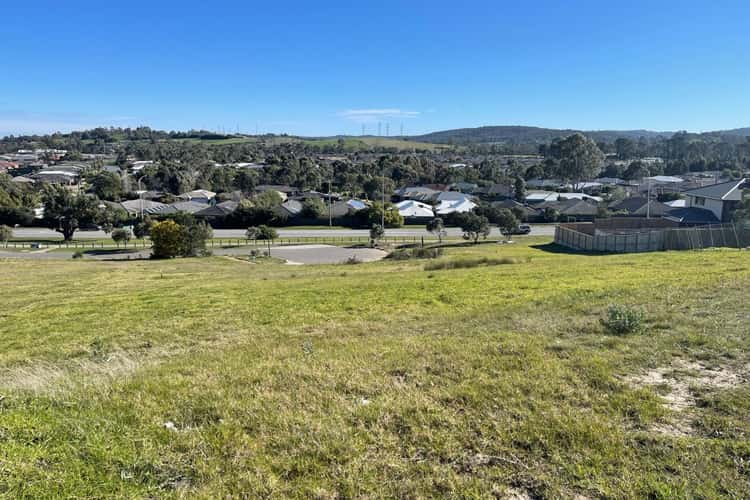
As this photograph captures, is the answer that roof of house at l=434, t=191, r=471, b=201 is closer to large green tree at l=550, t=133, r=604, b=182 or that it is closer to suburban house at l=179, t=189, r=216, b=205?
suburban house at l=179, t=189, r=216, b=205

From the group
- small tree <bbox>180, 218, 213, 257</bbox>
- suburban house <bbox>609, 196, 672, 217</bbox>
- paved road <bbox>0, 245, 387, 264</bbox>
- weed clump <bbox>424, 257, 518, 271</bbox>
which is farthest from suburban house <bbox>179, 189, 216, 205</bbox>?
weed clump <bbox>424, 257, 518, 271</bbox>

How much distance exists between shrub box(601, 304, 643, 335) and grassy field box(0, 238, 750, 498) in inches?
6.2

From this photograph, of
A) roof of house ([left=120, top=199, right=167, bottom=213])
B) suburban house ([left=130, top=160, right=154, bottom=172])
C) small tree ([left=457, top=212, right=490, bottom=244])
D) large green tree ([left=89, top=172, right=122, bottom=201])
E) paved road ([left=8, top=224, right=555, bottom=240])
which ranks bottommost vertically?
paved road ([left=8, top=224, right=555, bottom=240])

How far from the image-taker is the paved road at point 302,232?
5737 centimetres

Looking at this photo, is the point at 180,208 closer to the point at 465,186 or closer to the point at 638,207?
the point at 465,186

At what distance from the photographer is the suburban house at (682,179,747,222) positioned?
43219 millimetres

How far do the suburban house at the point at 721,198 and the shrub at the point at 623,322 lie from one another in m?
43.4

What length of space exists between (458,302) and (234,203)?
63026 millimetres

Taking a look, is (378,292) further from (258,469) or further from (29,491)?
(29,491)

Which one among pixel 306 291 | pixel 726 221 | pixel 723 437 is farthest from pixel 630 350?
pixel 726 221

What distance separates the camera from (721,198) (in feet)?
144

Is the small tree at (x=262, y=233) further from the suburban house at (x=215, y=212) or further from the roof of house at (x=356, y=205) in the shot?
the roof of house at (x=356, y=205)

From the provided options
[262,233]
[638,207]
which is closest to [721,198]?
[638,207]

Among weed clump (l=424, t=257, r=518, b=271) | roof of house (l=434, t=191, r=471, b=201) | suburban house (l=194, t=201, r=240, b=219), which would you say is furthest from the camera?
roof of house (l=434, t=191, r=471, b=201)
